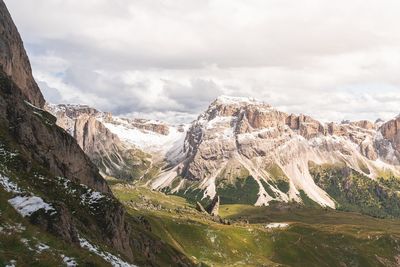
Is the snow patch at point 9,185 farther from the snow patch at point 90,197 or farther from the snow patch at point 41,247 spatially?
the snow patch at point 90,197

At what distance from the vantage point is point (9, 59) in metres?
152

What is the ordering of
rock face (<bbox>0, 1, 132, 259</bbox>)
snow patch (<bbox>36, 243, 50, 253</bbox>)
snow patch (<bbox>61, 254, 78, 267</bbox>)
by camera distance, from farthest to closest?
rock face (<bbox>0, 1, 132, 259</bbox>), snow patch (<bbox>36, 243, 50, 253</bbox>), snow patch (<bbox>61, 254, 78, 267</bbox>)

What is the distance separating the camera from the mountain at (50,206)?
1471 inches

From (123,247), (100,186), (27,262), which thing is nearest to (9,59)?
(100,186)

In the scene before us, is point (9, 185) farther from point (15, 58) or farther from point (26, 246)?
point (15, 58)

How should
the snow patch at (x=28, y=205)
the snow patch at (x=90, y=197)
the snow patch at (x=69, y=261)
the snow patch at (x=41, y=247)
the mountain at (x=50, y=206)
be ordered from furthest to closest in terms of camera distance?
the snow patch at (x=90, y=197), the snow patch at (x=28, y=205), the mountain at (x=50, y=206), the snow patch at (x=41, y=247), the snow patch at (x=69, y=261)

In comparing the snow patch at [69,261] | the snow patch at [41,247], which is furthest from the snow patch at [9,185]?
the snow patch at [69,261]

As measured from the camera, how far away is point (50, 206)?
47.5 metres

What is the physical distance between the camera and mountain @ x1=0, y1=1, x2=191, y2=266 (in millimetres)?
37375

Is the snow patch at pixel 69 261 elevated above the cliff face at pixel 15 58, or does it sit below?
below

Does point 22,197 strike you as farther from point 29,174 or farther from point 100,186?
point 100,186

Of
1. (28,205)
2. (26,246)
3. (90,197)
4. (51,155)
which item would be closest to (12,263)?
(26,246)

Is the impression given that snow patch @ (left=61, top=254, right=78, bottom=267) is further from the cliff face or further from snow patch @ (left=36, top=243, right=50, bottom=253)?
the cliff face

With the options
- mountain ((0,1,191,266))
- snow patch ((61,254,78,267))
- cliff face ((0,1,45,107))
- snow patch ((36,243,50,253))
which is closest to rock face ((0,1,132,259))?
mountain ((0,1,191,266))
